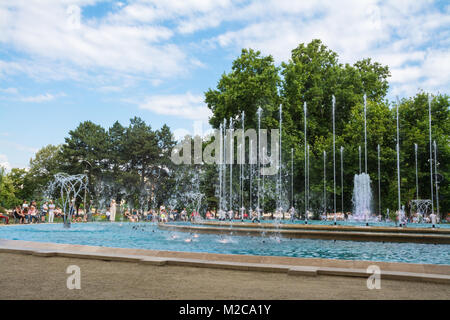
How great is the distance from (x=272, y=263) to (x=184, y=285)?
2946 millimetres

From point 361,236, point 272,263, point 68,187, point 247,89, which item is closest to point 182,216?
point 68,187

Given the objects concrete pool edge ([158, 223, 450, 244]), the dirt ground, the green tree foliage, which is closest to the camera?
the dirt ground

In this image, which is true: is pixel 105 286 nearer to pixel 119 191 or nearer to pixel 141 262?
pixel 141 262

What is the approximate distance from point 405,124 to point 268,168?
1374 cm

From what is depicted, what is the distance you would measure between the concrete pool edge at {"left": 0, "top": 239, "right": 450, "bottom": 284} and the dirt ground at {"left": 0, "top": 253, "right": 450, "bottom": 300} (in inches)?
7.1

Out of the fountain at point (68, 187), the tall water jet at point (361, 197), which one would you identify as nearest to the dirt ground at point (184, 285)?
the fountain at point (68, 187)

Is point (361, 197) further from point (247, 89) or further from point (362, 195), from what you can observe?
point (247, 89)

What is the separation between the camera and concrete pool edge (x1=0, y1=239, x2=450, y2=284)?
7.59m

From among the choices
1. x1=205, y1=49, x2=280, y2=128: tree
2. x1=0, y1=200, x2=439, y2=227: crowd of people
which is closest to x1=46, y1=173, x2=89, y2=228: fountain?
x1=0, y1=200, x2=439, y2=227: crowd of people

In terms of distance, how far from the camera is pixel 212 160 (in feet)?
145

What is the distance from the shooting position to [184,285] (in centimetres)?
667

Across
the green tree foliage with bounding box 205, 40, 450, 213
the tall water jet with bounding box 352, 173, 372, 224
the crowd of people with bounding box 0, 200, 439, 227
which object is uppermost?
the green tree foliage with bounding box 205, 40, 450, 213

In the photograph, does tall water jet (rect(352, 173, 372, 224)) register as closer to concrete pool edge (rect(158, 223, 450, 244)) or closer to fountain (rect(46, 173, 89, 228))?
concrete pool edge (rect(158, 223, 450, 244))
